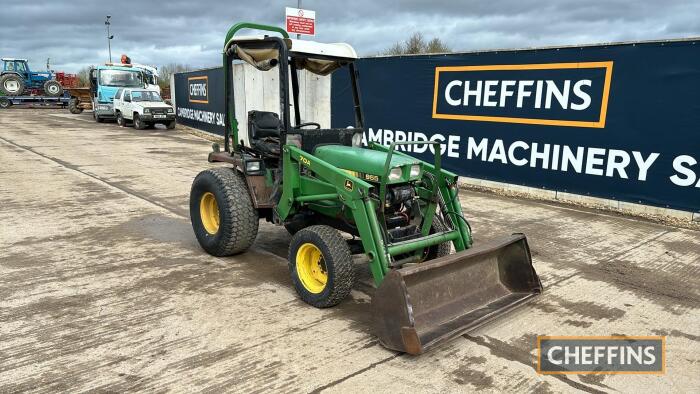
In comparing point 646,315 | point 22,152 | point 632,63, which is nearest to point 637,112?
point 632,63

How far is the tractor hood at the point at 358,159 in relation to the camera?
13.2 ft

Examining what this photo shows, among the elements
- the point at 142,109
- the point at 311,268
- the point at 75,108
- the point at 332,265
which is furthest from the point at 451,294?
the point at 75,108

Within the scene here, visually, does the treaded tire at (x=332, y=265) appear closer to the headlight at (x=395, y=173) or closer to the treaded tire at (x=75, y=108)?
the headlight at (x=395, y=173)

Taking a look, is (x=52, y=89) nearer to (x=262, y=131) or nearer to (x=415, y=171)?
Answer: (x=262, y=131)

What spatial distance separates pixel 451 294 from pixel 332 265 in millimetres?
914

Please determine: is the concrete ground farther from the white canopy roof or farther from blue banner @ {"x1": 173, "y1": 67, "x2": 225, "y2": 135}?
blue banner @ {"x1": 173, "y1": 67, "x2": 225, "y2": 135}

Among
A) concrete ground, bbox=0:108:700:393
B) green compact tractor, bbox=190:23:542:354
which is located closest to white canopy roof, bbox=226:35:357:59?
green compact tractor, bbox=190:23:542:354

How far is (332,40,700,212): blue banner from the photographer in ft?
22.9

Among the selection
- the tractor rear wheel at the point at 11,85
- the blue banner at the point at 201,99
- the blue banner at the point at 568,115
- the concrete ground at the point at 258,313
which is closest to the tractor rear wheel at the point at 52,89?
the tractor rear wheel at the point at 11,85

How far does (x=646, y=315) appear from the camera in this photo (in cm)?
404

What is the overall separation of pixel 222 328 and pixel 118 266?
185cm

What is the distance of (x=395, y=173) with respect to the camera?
3.96 metres

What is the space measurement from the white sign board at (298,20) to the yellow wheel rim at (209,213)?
13.0 metres

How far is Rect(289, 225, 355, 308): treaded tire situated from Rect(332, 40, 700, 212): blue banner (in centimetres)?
552
